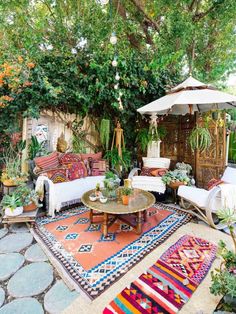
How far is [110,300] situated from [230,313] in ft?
3.12

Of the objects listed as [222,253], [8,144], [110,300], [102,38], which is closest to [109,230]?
[110,300]

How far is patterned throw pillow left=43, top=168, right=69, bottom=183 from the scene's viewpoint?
3.59 metres

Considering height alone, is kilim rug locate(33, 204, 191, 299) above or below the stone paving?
above

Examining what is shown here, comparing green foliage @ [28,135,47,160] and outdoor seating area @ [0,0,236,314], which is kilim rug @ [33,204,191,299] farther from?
green foliage @ [28,135,47,160]

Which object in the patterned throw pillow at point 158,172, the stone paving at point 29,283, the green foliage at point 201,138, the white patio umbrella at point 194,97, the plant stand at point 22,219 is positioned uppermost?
the white patio umbrella at point 194,97

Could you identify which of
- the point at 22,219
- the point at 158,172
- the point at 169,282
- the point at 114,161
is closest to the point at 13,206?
the point at 22,219

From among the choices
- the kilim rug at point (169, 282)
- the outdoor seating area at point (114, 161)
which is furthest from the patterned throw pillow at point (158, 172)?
the kilim rug at point (169, 282)

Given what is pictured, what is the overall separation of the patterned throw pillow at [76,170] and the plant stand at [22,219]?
3.37ft

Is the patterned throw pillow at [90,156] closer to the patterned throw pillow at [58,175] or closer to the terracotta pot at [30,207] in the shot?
the patterned throw pillow at [58,175]

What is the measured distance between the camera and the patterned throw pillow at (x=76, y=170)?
3.90 m

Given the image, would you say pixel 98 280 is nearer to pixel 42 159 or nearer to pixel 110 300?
pixel 110 300

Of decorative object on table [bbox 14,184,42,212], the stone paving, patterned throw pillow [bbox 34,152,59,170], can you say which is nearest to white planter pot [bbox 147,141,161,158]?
patterned throw pillow [bbox 34,152,59,170]

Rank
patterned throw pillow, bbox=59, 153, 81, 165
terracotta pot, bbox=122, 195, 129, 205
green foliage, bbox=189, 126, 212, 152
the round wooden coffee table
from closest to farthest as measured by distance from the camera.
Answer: the round wooden coffee table → terracotta pot, bbox=122, 195, 129, 205 → green foliage, bbox=189, 126, 212, 152 → patterned throw pillow, bbox=59, 153, 81, 165

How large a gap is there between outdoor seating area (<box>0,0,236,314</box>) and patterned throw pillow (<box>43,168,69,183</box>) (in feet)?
0.07
